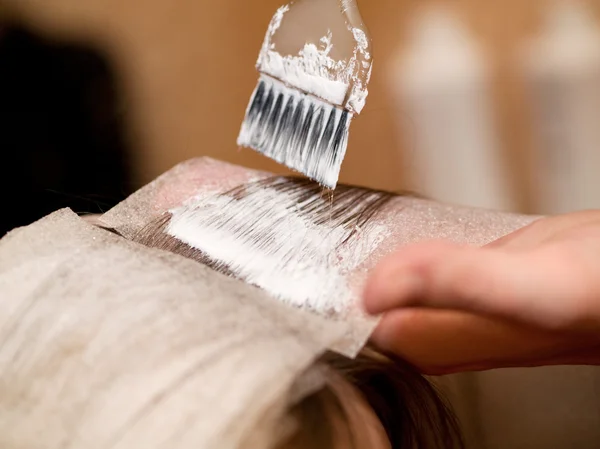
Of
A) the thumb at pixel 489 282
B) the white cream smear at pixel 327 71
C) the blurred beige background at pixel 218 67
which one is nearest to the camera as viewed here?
the thumb at pixel 489 282

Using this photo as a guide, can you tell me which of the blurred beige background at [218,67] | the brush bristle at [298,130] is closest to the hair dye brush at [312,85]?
the brush bristle at [298,130]

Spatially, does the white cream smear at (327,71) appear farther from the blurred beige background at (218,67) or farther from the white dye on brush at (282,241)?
the blurred beige background at (218,67)

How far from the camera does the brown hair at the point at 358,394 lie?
0.97 feet

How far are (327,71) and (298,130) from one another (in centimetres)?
5

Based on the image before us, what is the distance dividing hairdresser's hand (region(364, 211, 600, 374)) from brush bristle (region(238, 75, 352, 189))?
0.13m

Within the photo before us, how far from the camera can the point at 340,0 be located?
44 cm

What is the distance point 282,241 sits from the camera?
38cm

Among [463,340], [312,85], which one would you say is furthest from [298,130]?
[463,340]

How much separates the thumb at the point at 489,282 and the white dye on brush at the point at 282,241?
0.11ft

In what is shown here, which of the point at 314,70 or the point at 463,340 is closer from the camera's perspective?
the point at 463,340

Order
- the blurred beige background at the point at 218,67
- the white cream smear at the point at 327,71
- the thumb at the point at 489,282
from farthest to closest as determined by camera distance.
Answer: the blurred beige background at the point at 218,67
the white cream smear at the point at 327,71
the thumb at the point at 489,282

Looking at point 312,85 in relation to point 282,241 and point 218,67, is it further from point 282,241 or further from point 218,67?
point 218,67

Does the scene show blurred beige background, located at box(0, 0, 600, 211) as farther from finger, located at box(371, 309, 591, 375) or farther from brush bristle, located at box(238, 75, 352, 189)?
finger, located at box(371, 309, 591, 375)

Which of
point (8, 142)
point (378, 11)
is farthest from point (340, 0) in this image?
point (8, 142)
